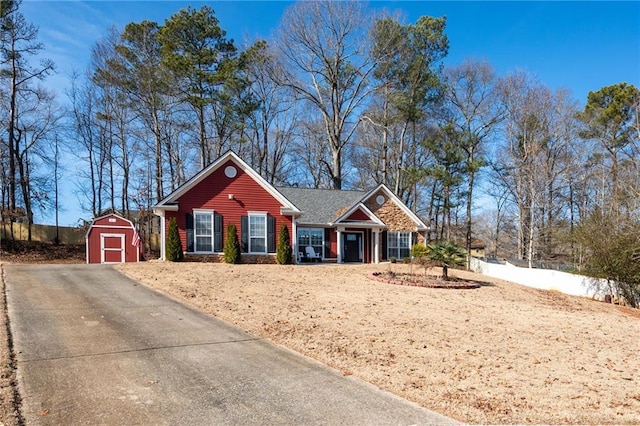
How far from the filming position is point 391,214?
2369 cm

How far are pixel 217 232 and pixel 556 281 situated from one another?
1559 centimetres

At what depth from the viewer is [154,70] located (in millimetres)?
24625

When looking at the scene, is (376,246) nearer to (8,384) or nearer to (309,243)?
(309,243)

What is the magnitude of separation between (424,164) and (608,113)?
13014 mm

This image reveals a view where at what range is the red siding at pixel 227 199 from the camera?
17867 millimetres

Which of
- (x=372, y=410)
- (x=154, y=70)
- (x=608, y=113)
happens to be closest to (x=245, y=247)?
(x=154, y=70)

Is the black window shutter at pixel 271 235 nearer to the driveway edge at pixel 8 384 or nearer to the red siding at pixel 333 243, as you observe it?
the red siding at pixel 333 243

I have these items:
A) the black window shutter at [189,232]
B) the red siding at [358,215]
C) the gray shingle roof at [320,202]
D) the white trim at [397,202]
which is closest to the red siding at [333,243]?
the gray shingle roof at [320,202]

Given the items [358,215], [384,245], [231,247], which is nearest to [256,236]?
[231,247]

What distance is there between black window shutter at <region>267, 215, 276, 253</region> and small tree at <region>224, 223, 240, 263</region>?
1.54 metres

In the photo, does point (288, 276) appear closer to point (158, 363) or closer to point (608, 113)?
point (158, 363)

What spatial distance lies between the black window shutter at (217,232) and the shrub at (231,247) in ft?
1.28

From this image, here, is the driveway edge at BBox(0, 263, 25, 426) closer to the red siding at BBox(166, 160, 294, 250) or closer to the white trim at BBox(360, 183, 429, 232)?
the red siding at BBox(166, 160, 294, 250)

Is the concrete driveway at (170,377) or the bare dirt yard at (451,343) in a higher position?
the concrete driveway at (170,377)
